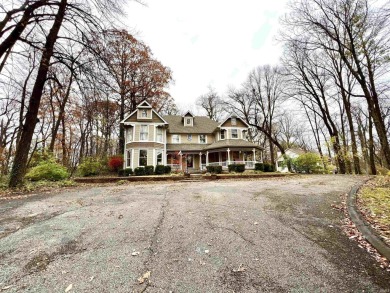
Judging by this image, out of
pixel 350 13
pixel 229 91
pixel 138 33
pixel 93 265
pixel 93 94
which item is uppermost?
pixel 229 91

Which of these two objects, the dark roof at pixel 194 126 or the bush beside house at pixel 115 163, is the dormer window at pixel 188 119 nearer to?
the dark roof at pixel 194 126

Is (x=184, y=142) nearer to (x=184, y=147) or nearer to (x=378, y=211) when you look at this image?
(x=184, y=147)

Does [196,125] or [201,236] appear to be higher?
[196,125]

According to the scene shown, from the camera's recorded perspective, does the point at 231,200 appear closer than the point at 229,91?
Yes

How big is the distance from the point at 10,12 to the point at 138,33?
14.2 ft

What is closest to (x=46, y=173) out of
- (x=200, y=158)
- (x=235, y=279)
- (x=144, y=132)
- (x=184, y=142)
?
(x=144, y=132)

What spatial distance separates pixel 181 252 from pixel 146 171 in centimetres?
1677

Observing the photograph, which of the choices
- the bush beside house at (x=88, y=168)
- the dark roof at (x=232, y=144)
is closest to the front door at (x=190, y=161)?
the dark roof at (x=232, y=144)

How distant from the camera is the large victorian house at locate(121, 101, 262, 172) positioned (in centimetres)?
2106

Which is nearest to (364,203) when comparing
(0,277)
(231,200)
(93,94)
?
(231,200)

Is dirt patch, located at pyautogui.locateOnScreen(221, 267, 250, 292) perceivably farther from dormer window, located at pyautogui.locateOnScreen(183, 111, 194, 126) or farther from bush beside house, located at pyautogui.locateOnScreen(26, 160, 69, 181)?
dormer window, located at pyautogui.locateOnScreen(183, 111, 194, 126)

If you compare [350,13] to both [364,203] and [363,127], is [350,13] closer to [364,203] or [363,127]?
[364,203]

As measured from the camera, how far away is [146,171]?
759 inches

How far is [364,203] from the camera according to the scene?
237 inches
